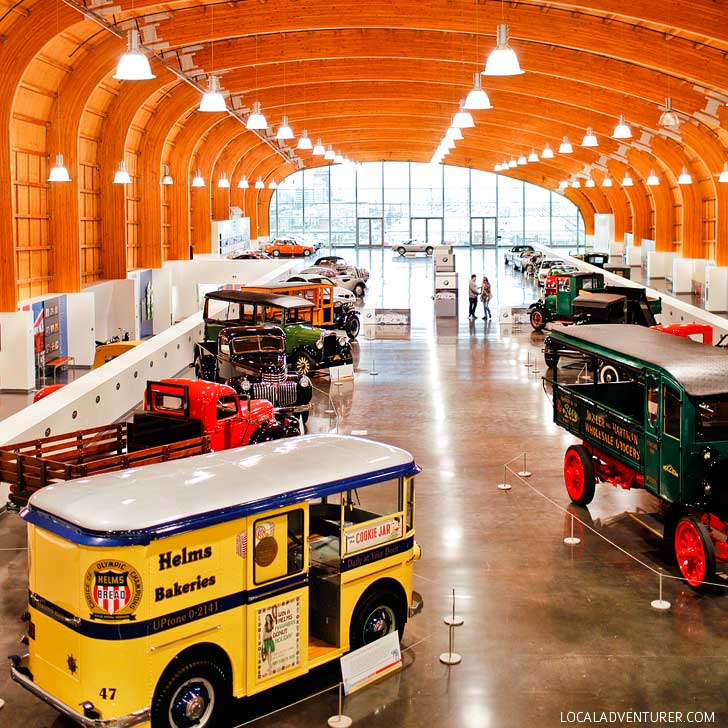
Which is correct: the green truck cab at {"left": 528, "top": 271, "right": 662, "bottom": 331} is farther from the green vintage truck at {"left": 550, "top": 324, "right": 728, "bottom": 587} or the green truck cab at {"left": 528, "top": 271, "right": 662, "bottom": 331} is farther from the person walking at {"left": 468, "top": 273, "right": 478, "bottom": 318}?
the green vintage truck at {"left": 550, "top": 324, "right": 728, "bottom": 587}

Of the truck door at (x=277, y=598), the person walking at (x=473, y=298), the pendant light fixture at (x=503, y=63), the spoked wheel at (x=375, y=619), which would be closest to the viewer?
the truck door at (x=277, y=598)

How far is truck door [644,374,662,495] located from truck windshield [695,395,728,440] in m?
0.50

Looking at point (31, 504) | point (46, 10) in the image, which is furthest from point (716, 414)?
point (46, 10)

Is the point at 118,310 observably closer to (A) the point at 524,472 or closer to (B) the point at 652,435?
(A) the point at 524,472

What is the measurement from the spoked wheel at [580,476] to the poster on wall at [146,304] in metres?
22.7

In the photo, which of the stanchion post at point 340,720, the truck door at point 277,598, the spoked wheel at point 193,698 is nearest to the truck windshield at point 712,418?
the truck door at point 277,598

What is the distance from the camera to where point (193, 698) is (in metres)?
7.17

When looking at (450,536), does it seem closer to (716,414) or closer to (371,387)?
(716,414)

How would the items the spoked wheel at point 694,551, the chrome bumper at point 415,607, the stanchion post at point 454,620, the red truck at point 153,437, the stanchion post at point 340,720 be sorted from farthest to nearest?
the red truck at point 153,437, the spoked wheel at point 694,551, the stanchion post at point 454,620, the chrome bumper at point 415,607, the stanchion post at point 340,720

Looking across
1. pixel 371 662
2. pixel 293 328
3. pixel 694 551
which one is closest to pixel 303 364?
pixel 293 328

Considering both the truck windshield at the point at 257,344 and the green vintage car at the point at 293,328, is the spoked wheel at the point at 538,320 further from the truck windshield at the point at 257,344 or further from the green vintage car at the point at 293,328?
the truck windshield at the point at 257,344

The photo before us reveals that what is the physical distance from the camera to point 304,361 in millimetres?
23016

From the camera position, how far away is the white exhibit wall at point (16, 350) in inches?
946

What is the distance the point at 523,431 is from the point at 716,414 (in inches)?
288
